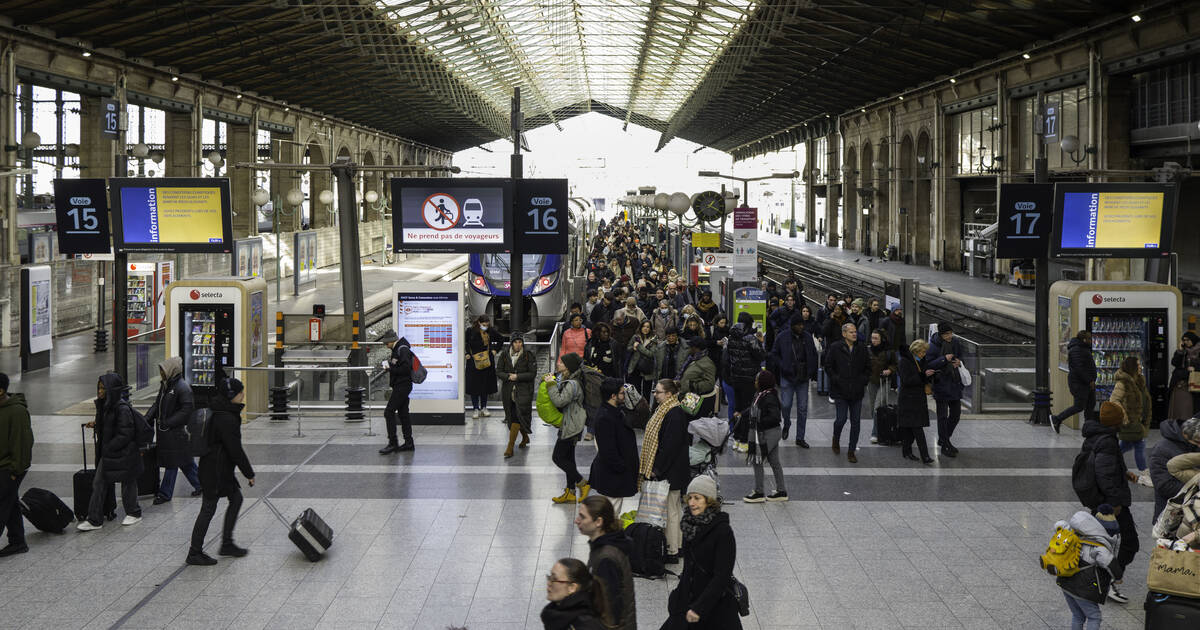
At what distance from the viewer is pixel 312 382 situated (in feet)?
48.3

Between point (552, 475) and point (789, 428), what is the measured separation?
11.3 feet

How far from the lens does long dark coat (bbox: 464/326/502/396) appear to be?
14.0 meters

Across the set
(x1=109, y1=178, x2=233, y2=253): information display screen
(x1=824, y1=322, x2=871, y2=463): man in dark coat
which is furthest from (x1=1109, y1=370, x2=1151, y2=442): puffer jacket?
(x1=109, y1=178, x2=233, y2=253): information display screen

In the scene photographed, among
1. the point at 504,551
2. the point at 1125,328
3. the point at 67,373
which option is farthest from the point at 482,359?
the point at 67,373

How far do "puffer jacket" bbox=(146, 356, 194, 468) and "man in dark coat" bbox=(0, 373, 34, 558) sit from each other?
1334 millimetres

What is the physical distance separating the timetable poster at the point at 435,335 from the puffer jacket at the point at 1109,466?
817 cm

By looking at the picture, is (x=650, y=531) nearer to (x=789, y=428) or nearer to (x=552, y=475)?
(x=552, y=475)

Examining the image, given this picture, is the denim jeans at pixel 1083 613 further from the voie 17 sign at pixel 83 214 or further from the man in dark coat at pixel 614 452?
the voie 17 sign at pixel 83 214

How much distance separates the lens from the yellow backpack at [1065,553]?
19.9 ft

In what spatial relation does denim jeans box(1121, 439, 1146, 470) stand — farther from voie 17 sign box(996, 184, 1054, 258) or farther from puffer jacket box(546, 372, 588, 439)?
puffer jacket box(546, 372, 588, 439)

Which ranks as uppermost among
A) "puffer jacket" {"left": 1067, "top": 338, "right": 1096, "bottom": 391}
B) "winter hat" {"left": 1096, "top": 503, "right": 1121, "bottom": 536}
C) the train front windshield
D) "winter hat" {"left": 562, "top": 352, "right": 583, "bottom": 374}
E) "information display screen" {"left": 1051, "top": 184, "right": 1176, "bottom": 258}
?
"information display screen" {"left": 1051, "top": 184, "right": 1176, "bottom": 258}

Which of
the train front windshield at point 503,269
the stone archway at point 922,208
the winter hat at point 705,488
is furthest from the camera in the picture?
the stone archway at point 922,208

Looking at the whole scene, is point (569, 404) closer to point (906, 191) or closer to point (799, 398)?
point (799, 398)

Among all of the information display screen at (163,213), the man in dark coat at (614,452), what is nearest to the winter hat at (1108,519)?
the man in dark coat at (614,452)
